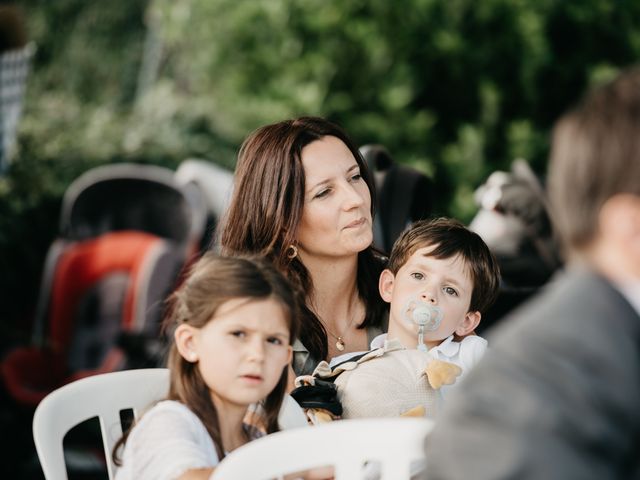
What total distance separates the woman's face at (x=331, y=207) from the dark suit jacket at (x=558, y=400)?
117 centimetres

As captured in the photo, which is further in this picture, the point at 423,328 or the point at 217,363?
the point at 423,328

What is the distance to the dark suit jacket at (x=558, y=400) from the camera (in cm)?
112

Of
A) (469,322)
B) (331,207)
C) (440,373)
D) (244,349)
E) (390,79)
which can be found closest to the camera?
(244,349)

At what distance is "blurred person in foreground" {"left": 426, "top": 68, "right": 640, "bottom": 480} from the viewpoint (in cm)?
112

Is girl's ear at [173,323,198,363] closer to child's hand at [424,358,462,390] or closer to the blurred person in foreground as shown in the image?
child's hand at [424,358,462,390]

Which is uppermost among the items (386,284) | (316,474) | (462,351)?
(386,284)

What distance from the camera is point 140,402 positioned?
6.93 feet

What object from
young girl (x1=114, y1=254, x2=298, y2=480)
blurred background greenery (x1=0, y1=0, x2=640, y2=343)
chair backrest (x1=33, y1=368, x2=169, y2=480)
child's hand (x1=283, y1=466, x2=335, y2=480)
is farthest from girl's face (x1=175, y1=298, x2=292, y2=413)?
blurred background greenery (x1=0, y1=0, x2=640, y2=343)

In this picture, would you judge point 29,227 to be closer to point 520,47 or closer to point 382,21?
point 382,21

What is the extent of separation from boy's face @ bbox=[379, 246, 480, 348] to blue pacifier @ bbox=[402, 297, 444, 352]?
0.01 metres

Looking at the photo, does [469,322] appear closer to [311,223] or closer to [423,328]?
[423,328]

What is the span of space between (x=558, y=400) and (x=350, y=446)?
529 mm

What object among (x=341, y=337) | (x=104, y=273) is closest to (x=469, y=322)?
(x=341, y=337)

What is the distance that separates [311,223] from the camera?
7.83 feet
